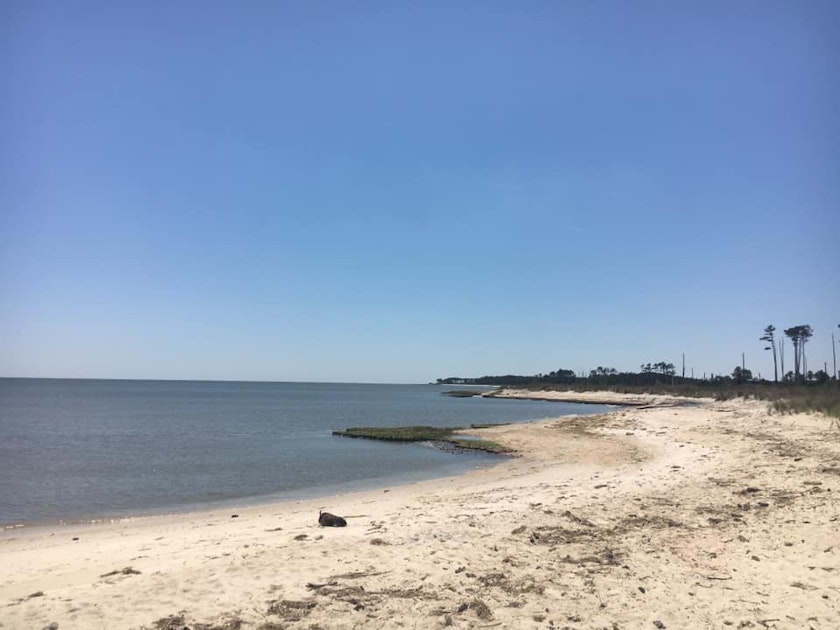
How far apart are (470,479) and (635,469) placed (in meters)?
6.18

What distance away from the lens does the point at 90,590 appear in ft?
24.9

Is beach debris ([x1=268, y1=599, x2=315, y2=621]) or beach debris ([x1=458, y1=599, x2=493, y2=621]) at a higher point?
beach debris ([x1=458, y1=599, x2=493, y2=621])

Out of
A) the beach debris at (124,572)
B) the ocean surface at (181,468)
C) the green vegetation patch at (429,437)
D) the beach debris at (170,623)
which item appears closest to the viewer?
the beach debris at (170,623)

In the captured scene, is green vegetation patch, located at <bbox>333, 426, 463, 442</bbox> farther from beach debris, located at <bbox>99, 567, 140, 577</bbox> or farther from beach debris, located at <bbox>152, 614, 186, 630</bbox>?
beach debris, located at <bbox>152, 614, 186, 630</bbox>

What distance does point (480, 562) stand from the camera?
8594mm

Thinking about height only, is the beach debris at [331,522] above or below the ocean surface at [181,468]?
above

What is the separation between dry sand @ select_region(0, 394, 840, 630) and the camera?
6648 mm

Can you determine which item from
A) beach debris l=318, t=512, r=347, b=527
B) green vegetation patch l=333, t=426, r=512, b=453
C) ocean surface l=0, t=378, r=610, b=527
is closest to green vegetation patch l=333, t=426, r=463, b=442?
green vegetation patch l=333, t=426, r=512, b=453

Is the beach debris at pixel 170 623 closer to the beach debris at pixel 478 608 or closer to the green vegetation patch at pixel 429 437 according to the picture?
the beach debris at pixel 478 608

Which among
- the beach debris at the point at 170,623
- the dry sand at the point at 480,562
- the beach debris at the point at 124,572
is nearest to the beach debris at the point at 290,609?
the dry sand at the point at 480,562

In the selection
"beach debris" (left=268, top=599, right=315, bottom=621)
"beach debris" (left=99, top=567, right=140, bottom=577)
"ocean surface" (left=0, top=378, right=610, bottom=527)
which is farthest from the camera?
"ocean surface" (left=0, top=378, right=610, bottom=527)

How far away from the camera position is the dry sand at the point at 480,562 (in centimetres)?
665

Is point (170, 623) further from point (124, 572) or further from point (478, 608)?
point (478, 608)

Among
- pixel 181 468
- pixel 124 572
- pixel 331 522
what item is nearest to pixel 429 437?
pixel 181 468
